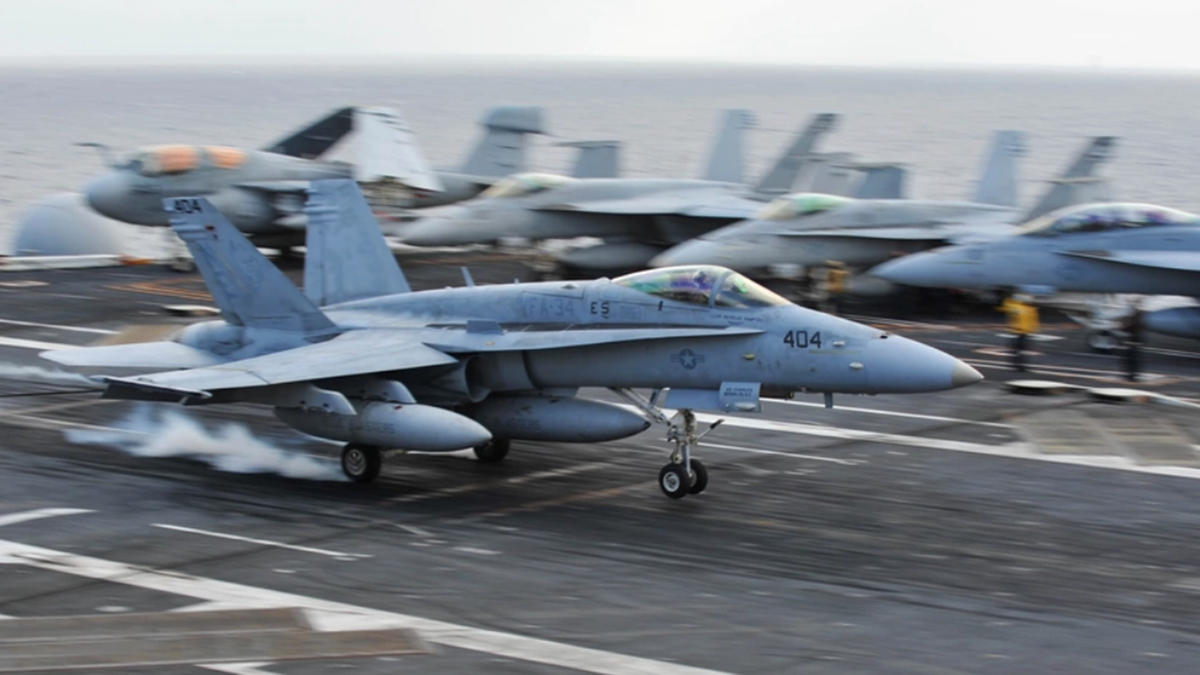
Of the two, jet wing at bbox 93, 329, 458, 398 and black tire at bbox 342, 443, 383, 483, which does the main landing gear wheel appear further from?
black tire at bbox 342, 443, 383, 483

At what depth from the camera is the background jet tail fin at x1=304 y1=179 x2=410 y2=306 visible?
19.5m

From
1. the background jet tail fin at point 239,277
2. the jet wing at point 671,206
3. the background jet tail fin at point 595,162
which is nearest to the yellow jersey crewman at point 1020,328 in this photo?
the jet wing at point 671,206

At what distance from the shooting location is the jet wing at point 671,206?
121 feet

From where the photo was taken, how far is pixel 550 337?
16.5m

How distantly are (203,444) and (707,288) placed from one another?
7.54m

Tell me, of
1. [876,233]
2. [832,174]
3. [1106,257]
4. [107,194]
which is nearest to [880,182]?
[832,174]

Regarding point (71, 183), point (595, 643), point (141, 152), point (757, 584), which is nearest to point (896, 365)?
point (757, 584)

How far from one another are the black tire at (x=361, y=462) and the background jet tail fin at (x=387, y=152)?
24.5 metres

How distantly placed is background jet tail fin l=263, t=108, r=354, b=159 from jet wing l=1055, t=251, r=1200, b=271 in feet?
82.2

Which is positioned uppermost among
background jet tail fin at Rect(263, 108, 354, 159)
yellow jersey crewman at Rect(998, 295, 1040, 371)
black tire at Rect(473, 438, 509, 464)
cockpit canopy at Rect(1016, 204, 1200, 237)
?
background jet tail fin at Rect(263, 108, 354, 159)

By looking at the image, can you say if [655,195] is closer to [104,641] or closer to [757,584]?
[757,584]

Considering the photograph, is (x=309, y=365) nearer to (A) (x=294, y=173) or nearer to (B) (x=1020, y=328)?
(B) (x=1020, y=328)

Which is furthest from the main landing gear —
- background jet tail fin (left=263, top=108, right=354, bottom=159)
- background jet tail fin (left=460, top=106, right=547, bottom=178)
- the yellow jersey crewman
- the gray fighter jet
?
background jet tail fin (left=263, top=108, right=354, bottom=159)

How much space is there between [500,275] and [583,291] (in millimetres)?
20700
